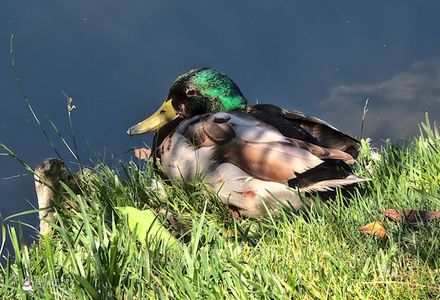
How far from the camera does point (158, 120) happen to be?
17.5 feet

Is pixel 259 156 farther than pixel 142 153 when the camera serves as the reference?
No

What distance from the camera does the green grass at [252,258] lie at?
2863 mm

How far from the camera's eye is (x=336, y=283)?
9.37ft

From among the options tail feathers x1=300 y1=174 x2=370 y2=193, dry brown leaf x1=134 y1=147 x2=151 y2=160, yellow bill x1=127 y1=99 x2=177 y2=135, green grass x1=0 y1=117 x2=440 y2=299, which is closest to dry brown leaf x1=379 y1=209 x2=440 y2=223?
green grass x1=0 y1=117 x2=440 y2=299

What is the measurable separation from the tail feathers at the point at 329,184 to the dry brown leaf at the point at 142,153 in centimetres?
105

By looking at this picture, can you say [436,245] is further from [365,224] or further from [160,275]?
[160,275]

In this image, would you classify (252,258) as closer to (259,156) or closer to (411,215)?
(411,215)

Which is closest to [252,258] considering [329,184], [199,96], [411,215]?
[411,215]

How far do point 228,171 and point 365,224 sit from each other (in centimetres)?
93

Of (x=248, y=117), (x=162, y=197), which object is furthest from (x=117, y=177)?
(x=248, y=117)

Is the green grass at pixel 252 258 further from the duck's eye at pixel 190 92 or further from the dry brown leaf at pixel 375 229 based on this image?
the duck's eye at pixel 190 92

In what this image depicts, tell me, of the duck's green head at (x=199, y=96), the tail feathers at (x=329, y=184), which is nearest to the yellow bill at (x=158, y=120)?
the duck's green head at (x=199, y=96)

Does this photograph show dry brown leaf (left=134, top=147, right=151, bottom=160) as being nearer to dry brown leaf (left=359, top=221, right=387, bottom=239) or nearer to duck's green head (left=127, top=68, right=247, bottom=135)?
duck's green head (left=127, top=68, right=247, bottom=135)

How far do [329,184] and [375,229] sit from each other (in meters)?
0.78
